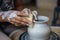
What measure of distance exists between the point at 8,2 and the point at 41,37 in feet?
1.63

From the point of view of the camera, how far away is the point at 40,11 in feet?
12.6

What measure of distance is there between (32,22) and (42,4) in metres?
3.07

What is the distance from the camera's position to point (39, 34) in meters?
1.00

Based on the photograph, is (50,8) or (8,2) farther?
(50,8)

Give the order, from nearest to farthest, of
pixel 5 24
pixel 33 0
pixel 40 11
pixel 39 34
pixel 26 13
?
pixel 39 34
pixel 26 13
pixel 5 24
pixel 40 11
pixel 33 0

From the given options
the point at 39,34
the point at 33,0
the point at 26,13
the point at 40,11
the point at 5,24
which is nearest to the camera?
the point at 39,34

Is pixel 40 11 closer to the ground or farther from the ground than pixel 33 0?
closer to the ground

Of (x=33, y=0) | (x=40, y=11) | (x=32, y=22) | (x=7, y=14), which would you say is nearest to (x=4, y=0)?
(x=7, y=14)

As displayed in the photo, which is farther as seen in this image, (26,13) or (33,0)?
(33,0)

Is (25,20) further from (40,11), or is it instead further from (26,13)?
(40,11)

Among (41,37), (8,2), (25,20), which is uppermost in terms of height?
(8,2)

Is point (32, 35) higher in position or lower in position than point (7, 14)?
A: lower

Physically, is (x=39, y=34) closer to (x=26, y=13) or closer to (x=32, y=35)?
(x=32, y=35)

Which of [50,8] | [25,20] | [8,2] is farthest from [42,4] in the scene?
[25,20]
